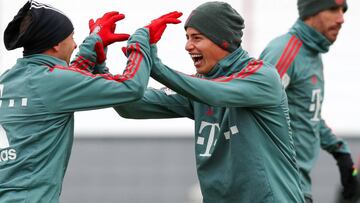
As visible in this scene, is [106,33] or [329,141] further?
[329,141]

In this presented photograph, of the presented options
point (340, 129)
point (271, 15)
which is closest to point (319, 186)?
point (340, 129)

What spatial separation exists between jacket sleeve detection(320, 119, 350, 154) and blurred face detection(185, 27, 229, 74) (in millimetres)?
1892

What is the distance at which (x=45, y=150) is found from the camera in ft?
18.5

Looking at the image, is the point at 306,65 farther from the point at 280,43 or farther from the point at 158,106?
the point at 158,106

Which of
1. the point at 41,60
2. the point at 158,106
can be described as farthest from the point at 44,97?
the point at 158,106

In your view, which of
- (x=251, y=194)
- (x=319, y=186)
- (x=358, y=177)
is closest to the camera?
(x=251, y=194)

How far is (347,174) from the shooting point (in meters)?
8.03

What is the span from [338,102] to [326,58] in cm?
52

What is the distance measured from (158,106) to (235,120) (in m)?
0.53

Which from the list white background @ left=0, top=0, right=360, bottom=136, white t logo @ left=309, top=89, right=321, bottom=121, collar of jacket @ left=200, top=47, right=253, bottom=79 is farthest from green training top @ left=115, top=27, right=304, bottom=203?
white background @ left=0, top=0, right=360, bottom=136

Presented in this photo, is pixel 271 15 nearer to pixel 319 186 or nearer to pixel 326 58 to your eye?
pixel 326 58

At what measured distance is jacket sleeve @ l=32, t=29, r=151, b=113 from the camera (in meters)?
5.61

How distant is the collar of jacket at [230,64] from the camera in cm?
609

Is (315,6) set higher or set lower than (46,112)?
higher
